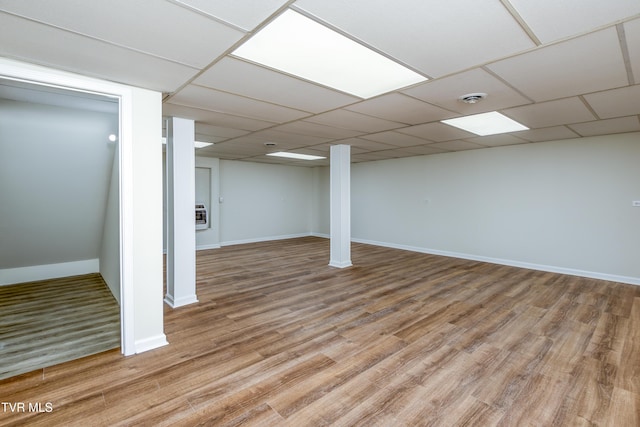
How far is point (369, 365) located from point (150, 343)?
6.71 ft

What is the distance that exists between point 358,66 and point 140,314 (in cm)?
293

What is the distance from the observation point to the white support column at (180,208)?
382cm

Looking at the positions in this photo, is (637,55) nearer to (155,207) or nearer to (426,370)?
(426,370)

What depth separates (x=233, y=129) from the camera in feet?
14.7

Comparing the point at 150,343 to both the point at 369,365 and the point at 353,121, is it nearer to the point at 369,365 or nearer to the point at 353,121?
the point at 369,365

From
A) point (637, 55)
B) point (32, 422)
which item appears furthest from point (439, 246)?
point (32, 422)

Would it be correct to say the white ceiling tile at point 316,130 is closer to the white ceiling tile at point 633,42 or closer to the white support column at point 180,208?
the white support column at point 180,208

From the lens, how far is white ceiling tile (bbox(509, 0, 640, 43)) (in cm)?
153

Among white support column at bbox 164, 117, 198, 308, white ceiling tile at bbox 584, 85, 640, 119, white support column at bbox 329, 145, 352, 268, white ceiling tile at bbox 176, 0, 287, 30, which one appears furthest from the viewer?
white support column at bbox 329, 145, 352, 268

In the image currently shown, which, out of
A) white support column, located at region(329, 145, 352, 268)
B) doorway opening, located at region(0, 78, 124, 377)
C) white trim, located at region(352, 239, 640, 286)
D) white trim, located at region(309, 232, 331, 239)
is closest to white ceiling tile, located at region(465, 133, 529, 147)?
white support column, located at region(329, 145, 352, 268)

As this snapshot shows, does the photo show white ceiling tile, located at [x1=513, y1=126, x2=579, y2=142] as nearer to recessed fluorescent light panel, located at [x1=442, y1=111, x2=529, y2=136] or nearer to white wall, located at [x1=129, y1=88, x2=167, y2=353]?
recessed fluorescent light panel, located at [x1=442, y1=111, x2=529, y2=136]

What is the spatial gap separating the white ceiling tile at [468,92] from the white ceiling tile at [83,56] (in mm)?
2060

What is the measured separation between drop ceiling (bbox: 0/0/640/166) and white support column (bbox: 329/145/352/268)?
6.74 ft

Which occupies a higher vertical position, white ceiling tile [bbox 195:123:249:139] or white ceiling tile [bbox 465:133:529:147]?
white ceiling tile [bbox 465:133:529:147]
